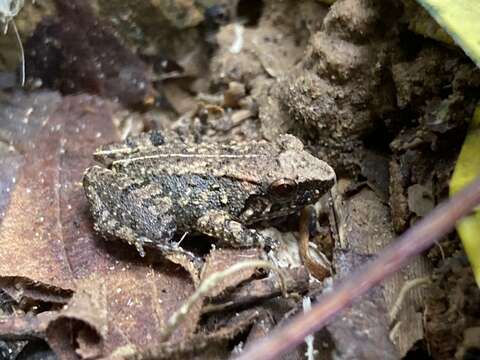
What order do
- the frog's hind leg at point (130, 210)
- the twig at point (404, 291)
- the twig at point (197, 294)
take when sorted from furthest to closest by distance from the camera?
the frog's hind leg at point (130, 210)
the twig at point (404, 291)
the twig at point (197, 294)

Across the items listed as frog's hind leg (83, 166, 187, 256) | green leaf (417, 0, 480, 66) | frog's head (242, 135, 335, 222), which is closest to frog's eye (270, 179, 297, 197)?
frog's head (242, 135, 335, 222)

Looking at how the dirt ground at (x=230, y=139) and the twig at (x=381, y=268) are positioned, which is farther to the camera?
the dirt ground at (x=230, y=139)

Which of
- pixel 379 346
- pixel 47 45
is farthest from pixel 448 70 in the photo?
pixel 47 45

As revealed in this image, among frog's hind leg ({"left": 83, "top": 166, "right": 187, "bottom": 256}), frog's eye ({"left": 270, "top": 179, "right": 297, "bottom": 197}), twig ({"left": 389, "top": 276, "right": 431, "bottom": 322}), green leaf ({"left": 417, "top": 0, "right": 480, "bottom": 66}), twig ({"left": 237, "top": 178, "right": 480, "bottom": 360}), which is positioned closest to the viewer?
twig ({"left": 237, "top": 178, "right": 480, "bottom": 360})

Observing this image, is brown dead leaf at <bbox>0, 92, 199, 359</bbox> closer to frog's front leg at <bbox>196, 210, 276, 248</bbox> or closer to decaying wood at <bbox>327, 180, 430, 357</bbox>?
frog's front leg at <bbox>196, 210, 276, 248</bbox>

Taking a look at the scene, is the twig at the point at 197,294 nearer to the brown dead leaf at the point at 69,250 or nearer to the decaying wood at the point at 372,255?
the brown dead leaf at the point at 69,250

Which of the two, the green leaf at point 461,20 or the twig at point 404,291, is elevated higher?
the green leaf at point 461,20

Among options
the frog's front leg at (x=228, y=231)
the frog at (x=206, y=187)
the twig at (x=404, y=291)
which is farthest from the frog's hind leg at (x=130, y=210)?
the twig at (x=404, y=291)

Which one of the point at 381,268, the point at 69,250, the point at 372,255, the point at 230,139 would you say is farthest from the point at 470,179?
the point at 69,250
